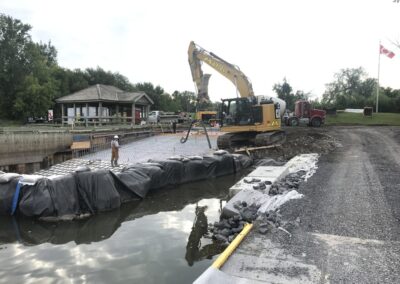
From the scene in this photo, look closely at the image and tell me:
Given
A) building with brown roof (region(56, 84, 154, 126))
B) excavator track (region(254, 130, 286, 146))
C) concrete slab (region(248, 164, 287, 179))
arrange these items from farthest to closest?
1. building with brown roof (region(56, 84, 154, 126))
2. excavator track (region(254, 130, 286, 146))
3. concrete slab (region(248, 164, 287, 179))

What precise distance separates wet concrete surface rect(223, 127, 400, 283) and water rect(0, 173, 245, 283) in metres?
1.33

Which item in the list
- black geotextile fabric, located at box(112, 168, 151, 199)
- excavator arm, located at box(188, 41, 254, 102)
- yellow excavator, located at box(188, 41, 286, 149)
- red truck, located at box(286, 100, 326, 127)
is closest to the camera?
black geotextile fabric, located at box(112, 168, 151, 199)

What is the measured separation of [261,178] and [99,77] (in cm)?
5429

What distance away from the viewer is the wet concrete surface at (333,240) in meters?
4.72

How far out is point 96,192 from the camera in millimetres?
9688

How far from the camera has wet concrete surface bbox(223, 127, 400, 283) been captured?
4.72 m

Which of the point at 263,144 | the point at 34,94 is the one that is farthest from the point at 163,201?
the point at 34,94

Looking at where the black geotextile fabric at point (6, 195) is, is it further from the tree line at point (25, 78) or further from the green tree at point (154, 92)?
the green tree at point (154, 92)

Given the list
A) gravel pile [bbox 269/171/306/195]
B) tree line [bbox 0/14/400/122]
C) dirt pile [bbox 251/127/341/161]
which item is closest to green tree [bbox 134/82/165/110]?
tree line [bbox 0/14/400/122]

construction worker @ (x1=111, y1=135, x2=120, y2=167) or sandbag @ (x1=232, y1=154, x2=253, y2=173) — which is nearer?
construction worker @ (x1=111, y1=135, x2=120, y2=167)

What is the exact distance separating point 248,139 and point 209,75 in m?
5.08

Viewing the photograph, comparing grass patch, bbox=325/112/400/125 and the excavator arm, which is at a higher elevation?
the excavator arm

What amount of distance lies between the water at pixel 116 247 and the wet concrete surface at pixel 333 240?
1329 mm

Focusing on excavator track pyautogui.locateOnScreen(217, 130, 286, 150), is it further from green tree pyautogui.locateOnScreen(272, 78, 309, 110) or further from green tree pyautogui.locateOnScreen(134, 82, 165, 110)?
green tree pyautogui.locateOnScreen(134, 82, 165, 110)
